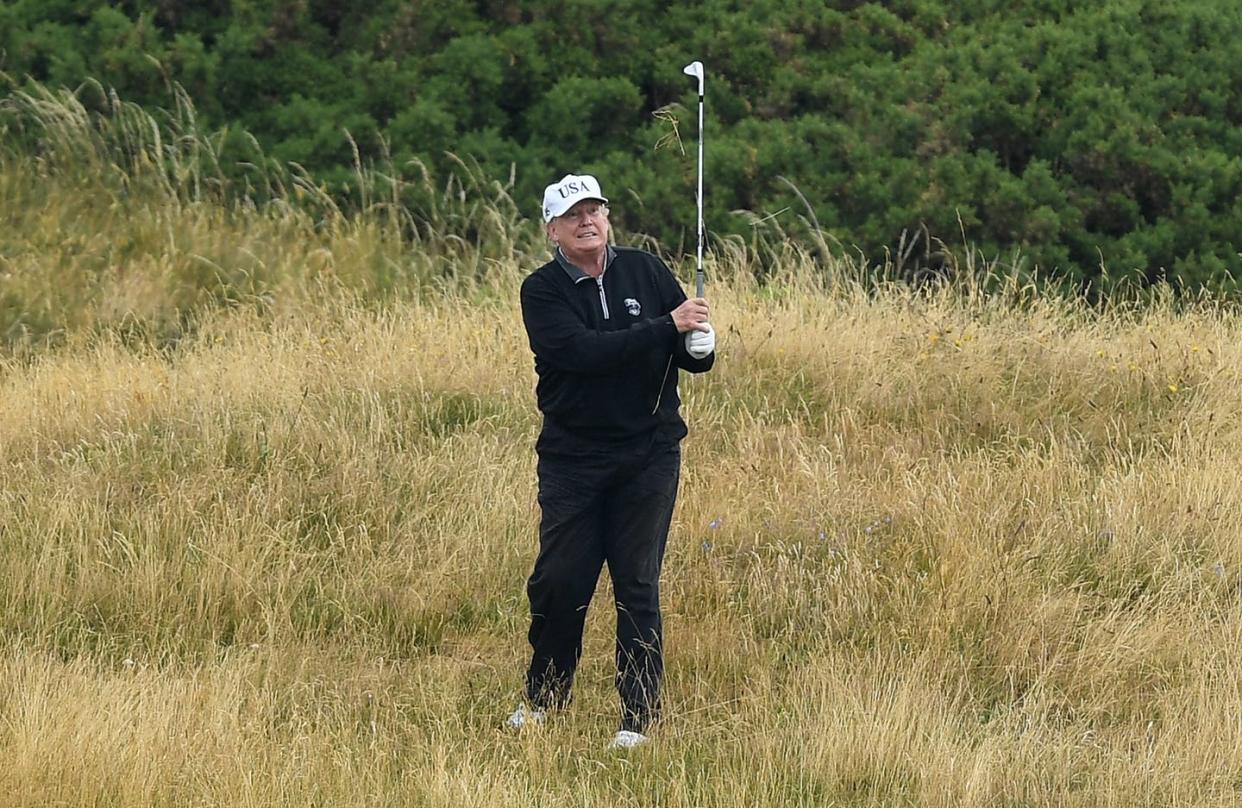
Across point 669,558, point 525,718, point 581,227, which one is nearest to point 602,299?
point 581,227

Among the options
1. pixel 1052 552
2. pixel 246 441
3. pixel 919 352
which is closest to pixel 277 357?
pixel 246 441

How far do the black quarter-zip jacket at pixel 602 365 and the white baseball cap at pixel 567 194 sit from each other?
19cm

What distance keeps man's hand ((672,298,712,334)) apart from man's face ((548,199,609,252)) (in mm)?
355

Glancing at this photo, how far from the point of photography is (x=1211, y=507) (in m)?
6.73

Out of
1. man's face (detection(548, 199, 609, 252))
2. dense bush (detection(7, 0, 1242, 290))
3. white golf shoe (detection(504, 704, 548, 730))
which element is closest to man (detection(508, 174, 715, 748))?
man's face (detection(548, 199, 609, 252))

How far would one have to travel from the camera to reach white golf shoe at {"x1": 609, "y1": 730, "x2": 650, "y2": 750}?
504 centimetres

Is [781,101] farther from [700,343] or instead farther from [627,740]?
[627,740]

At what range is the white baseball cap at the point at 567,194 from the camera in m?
4.82

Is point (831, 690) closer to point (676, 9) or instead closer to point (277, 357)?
point (277, 357)

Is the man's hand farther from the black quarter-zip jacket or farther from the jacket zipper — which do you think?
the jacket zipper

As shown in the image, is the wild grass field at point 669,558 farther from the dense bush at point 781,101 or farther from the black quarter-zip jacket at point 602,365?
the dense bush at point 781,101

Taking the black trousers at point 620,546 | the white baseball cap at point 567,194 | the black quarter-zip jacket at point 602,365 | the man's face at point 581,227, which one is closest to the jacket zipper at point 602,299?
the black quarter-zip jacket at point 602,365

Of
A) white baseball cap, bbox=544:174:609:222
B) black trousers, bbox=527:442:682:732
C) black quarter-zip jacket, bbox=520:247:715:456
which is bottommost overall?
black trousers, bbox=527:442:682:732

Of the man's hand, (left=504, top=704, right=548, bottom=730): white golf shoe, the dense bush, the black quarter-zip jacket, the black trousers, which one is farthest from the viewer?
the dense bush
